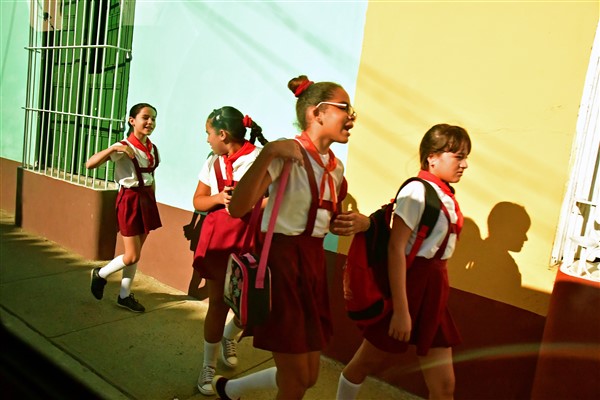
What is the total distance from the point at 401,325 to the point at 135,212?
263 centimetres

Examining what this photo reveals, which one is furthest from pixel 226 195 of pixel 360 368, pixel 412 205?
pixel 360 368

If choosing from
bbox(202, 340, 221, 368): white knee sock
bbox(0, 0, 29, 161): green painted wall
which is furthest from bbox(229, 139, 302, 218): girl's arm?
bbox(0, 0, 29, 161): green painted wall

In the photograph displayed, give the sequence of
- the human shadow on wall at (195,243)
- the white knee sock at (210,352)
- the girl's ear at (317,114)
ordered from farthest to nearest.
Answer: the human shadow on wall at (195,243) < the white knee sock at (210,352) < the girl's ear at (317,114)

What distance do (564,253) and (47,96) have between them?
20.8 ft

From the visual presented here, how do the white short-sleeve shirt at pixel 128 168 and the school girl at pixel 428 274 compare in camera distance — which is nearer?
the school girl at pixel 428 274

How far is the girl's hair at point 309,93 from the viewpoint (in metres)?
2.02

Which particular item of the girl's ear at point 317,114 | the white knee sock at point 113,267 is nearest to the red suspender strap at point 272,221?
the girl's ear at point 317,114

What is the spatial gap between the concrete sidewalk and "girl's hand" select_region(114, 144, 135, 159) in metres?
1.31

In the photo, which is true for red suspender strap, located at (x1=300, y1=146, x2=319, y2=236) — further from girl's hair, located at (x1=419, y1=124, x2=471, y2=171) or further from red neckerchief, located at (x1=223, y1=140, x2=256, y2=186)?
red neckerchief, located at (x1=223, y1=140, x2=256, y2=186)

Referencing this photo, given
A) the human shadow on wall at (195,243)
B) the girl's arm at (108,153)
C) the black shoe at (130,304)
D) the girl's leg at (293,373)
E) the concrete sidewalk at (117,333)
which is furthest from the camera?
the human shadow on wall at (195,243)

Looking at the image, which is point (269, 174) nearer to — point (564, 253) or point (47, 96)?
point (564, 253)

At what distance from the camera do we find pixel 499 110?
278 cm

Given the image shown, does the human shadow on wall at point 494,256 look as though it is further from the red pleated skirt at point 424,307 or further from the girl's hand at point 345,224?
the girl's hand at point 345,224

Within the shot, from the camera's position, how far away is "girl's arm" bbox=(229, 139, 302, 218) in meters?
1.79
